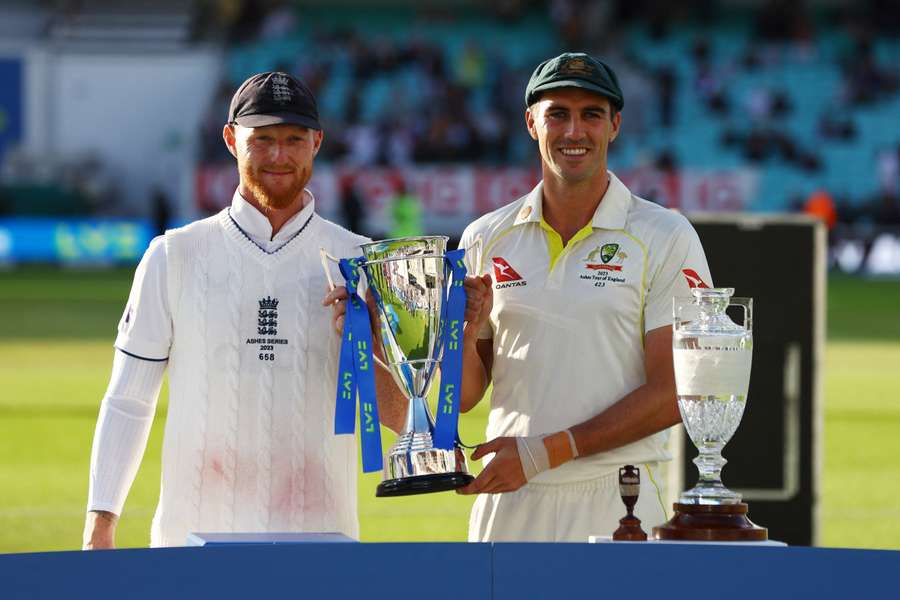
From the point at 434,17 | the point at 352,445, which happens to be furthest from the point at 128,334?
the point at 434,17

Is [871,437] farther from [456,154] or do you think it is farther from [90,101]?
[90,101]

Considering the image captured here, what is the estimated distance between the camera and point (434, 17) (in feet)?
118

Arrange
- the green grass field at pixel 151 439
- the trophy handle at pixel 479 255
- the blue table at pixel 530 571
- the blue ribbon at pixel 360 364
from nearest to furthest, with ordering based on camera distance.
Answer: the blue table at pixel 530 571 < the blue ribbon at pixel 360 364 < the trophy handle at pixel 479 255 < the green grass field at pixel 151 439

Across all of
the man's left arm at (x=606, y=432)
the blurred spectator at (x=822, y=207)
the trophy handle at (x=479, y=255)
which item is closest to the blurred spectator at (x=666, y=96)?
the blurred spectator at (x=822, y=207)

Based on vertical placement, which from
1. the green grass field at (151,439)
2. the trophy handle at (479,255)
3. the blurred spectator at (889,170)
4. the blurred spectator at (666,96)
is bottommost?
the green grass field at (151,439)

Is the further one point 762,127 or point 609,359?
point 762,127

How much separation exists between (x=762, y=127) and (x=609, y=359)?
30.0m

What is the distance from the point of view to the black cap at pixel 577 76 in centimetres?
378

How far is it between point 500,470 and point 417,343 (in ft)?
1.25

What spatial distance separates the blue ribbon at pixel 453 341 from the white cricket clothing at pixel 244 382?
1.22 ft

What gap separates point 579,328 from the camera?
397cm

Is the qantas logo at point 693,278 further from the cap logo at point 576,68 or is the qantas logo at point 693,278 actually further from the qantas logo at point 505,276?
the cap logo at point 576,68

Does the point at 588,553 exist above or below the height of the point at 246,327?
below

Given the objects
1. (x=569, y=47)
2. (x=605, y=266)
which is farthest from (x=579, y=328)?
(x=569, y=47)
